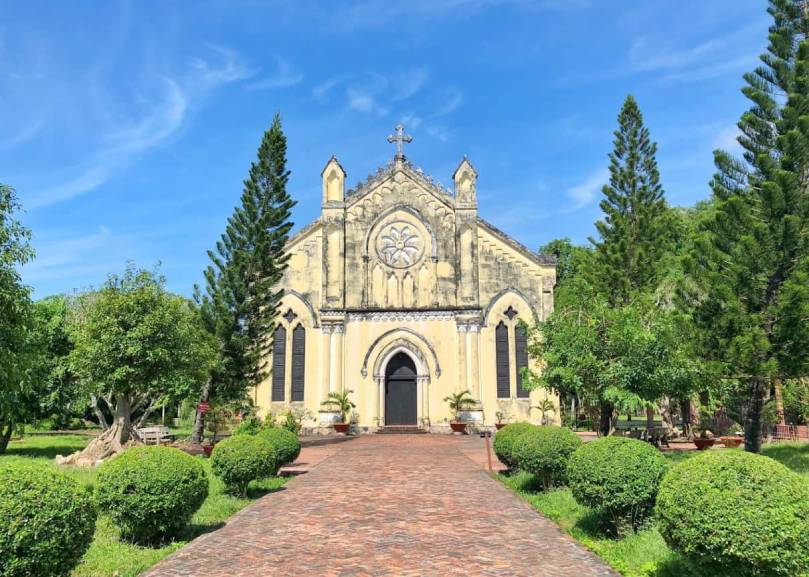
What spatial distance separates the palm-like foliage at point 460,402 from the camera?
2853cm

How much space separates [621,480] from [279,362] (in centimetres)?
2348

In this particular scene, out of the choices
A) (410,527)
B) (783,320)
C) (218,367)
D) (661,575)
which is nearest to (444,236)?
(218,367)

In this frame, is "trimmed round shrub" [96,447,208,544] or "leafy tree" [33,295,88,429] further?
"leafy tree" [33,295,88,429]

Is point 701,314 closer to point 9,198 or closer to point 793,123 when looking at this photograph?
point 793,123

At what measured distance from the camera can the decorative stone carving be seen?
101ft

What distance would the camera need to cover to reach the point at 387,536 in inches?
347

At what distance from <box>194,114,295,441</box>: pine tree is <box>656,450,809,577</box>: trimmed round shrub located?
2002 centimetres

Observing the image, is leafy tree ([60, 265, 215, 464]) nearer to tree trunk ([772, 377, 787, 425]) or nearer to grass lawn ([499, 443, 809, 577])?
grass lawn ([499, 443, 809, 577])

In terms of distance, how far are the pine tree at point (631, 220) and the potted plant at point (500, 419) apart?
7.44 meters

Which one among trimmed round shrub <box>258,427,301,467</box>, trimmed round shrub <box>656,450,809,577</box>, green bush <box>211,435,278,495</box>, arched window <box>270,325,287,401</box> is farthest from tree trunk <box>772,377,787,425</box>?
arched window <box>270,325,287,401</box>

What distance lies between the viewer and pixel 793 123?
15.4 metres

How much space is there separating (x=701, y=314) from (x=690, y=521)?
11985mm

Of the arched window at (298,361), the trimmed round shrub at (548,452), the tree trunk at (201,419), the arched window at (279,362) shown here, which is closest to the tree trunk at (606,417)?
the trimmed round shrub at (548,452)

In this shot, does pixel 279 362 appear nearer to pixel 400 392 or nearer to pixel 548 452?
pixel 400 392
